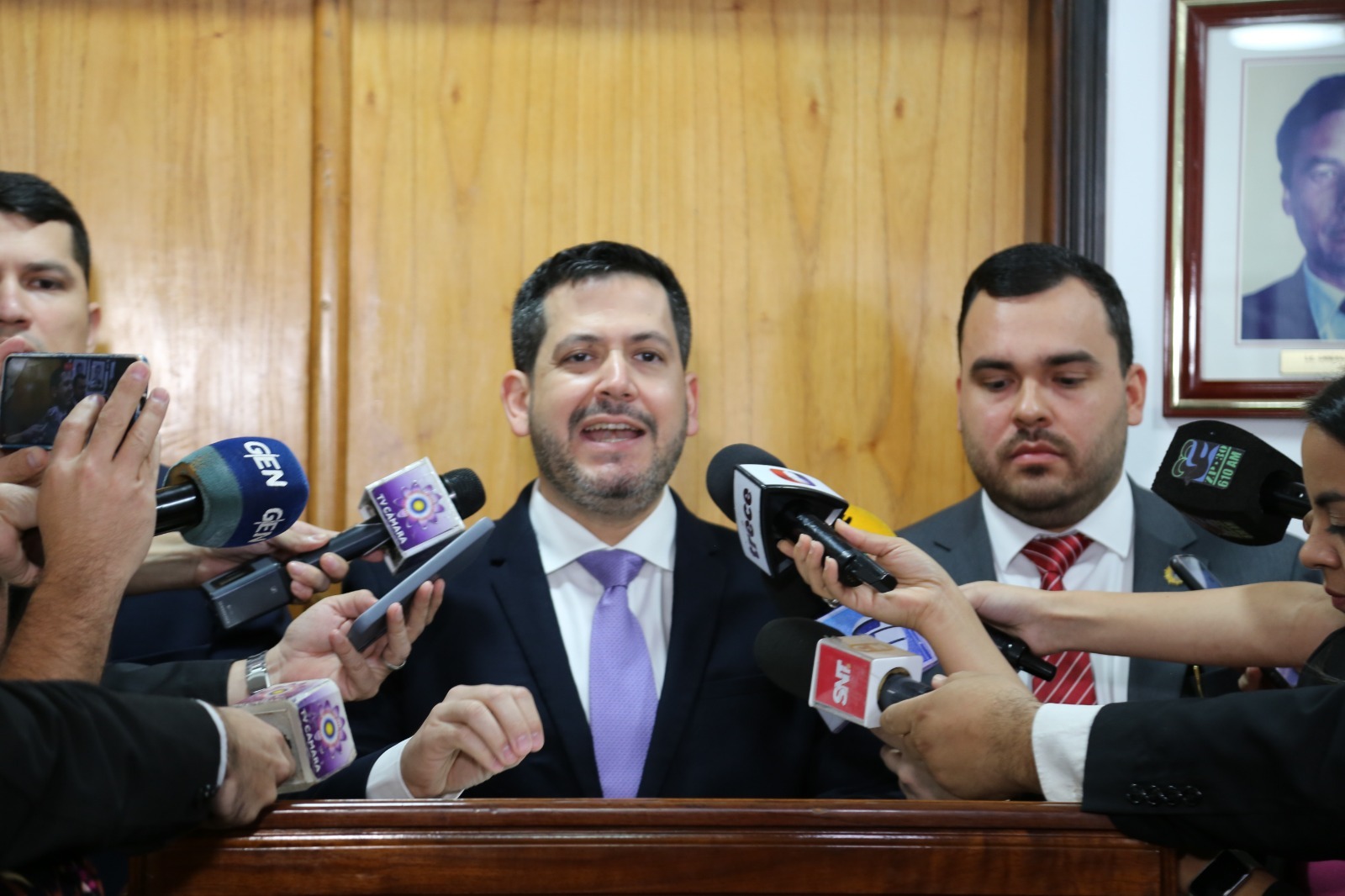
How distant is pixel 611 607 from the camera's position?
2145 millimetres

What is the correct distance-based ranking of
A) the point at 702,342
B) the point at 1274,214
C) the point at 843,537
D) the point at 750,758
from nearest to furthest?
the point at 843,537
the point at 750,758
the point at 1274,214
the point at 702,342

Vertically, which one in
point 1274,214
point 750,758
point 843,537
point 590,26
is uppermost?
point 590,26

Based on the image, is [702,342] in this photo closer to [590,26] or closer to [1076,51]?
[590,26]

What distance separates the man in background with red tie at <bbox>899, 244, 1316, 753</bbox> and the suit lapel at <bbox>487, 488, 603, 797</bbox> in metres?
0.75

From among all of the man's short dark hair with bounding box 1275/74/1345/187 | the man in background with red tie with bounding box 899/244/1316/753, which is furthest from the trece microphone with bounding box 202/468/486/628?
the man's short dark hair with bounding box 1275/74/1345/187

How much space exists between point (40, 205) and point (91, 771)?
1545mm

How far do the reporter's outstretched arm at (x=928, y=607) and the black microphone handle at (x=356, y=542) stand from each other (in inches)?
24.1

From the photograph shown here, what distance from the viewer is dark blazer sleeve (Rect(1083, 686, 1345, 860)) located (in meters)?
1.27

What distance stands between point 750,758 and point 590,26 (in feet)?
5.62

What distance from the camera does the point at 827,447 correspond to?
9.20 feet

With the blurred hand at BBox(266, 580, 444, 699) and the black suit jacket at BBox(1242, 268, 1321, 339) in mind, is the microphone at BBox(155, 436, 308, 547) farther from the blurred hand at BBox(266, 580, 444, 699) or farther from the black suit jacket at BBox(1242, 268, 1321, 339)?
the black suit jacket at BBox(1242, 268, 1321, 339)

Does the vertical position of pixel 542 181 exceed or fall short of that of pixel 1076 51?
it falls short

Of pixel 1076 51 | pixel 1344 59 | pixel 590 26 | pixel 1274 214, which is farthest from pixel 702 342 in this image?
pixel 1344 59

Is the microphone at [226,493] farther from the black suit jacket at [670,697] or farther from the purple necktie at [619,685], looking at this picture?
the purple necktie at [619,685]
